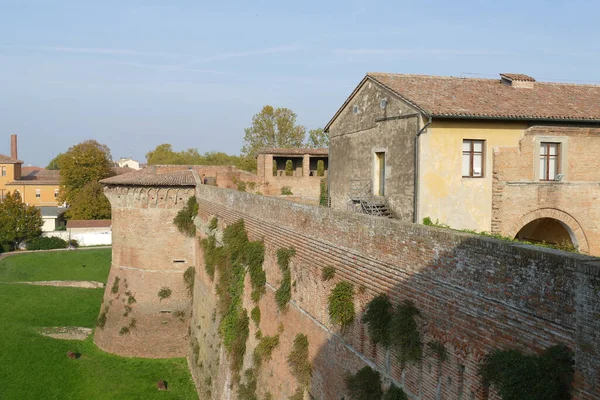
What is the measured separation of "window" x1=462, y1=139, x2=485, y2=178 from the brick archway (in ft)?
5.40

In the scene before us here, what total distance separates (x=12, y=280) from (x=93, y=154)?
2257 centimetres

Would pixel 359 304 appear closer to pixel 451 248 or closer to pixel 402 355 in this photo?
pixel 402 355

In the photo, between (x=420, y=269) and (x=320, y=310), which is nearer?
(x=420, y=269)

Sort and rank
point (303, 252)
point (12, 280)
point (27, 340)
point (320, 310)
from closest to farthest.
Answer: point (320, 310), point (303, 252), point (27, 340), point (12, 280)

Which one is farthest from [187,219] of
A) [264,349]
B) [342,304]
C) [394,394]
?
[394,394]

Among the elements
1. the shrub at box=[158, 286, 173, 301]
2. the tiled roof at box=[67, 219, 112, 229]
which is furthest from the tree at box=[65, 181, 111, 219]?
the shrub at box=[158, 286, 173, 301]

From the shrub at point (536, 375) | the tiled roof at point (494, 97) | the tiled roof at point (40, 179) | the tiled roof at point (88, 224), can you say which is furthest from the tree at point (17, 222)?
the shrub at point (536, 375)

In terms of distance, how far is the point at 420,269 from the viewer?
23.0 feet

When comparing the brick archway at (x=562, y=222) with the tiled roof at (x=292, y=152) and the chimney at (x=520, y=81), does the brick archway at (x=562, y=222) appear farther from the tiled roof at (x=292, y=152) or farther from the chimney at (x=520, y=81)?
the tiled roof at (x=292, y=152)

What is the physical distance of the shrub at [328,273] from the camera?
31.1 feet

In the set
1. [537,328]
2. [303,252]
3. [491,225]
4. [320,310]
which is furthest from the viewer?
[491,225]

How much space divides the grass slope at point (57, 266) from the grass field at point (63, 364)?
179 inches

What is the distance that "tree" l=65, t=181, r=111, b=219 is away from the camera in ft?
168

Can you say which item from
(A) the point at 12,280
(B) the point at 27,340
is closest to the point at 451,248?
(B) the point at 27,340
